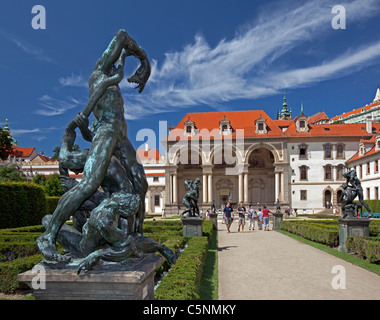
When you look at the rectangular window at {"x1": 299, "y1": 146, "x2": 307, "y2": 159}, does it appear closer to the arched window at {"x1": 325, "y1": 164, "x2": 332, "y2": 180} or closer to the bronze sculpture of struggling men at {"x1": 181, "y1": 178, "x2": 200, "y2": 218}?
the arched window at {"x1": 325, "y1": 164, "x2": 332, "y2": 180}

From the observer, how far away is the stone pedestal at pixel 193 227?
43.8 ft

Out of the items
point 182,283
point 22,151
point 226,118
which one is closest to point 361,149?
point 226,118

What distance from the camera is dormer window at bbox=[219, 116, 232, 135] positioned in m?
43.8

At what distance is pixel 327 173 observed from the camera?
43.1 metres

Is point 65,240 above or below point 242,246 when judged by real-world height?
A: above

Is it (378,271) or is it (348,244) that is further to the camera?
(348,244)

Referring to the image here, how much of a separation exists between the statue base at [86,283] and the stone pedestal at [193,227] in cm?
1068

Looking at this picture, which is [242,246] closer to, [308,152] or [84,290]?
[84,290]

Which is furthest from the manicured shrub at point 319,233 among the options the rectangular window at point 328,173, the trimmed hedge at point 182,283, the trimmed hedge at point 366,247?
the rectangular window at point 328,173

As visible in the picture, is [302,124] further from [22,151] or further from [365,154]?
[22,151]

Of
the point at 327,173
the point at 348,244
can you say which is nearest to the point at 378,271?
the point at 348,244

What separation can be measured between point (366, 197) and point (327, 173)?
6128 millimetres

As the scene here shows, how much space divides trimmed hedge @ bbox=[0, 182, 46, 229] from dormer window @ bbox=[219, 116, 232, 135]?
89.4 ft
